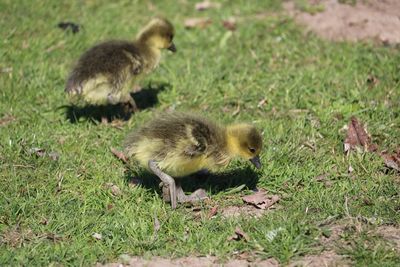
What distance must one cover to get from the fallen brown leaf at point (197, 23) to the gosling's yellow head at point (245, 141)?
3.52 metres

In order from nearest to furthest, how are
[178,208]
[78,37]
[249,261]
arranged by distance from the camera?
[249,261] → [178,208] → [78,37]

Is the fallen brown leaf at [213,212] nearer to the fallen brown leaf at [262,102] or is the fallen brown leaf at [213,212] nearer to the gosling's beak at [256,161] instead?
the gosling's beak at [256,161]

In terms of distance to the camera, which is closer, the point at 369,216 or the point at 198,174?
the point at 369,216

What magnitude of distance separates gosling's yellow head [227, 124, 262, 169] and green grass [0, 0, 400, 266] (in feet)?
1.07

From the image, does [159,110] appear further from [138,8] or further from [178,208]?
[138,8]

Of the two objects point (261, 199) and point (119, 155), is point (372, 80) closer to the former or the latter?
point (261, 199)

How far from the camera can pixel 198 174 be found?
529 centimetres

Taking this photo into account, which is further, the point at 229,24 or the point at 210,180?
the point at 229,24

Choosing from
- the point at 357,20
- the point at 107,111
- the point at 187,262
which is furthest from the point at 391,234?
the point at 357,20

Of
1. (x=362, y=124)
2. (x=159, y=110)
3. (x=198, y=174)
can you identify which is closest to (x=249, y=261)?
(x=198, y=174)

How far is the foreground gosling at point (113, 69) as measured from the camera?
580 cm

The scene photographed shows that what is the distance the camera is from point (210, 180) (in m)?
5.21

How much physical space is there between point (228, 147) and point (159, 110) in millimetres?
1712

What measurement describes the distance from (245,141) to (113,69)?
5.37ft
